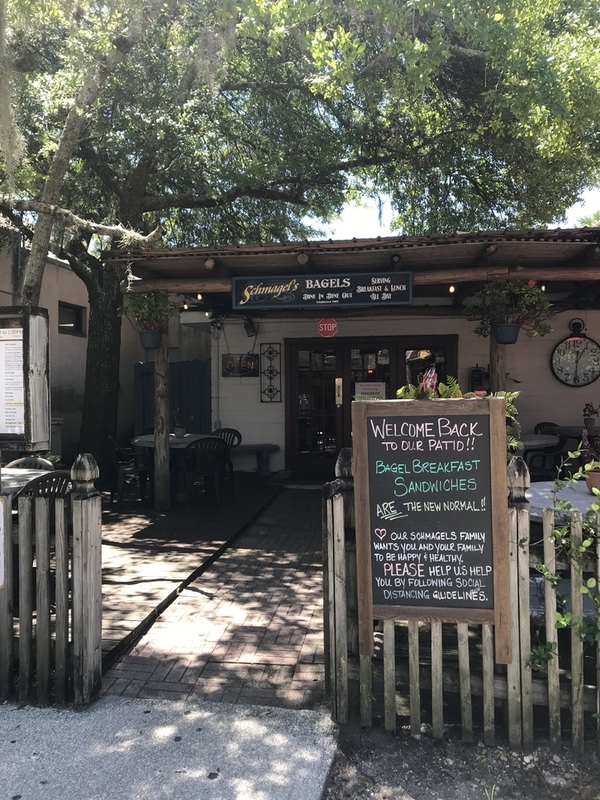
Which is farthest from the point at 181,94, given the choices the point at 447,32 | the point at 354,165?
the point at 447,32

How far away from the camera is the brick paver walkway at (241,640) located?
3148 millimetres

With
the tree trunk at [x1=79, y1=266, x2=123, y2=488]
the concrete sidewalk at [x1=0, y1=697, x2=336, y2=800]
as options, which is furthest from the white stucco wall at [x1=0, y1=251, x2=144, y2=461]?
the concrete sidewalk at [x1=0, y1=697, x2=336, y2=800]

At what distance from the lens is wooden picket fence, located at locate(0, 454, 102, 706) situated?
2943 mm

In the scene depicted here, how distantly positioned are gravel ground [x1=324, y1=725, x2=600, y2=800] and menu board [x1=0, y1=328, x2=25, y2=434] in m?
2.32

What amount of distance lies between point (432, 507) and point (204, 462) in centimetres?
502

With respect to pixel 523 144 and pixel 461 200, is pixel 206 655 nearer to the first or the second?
pixel 523 144

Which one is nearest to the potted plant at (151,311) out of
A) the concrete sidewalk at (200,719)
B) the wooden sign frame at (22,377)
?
the concrete sidewalk at (200,719)

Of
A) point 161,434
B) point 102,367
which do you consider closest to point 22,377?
point 161,434

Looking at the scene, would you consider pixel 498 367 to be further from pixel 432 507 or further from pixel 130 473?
pixel 130 473

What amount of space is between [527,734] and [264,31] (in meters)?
7.69

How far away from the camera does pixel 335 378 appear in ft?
32.4

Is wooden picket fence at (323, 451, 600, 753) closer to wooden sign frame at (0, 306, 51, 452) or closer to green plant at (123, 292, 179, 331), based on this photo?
wooden sign frame at (0, 306, 51, 452)

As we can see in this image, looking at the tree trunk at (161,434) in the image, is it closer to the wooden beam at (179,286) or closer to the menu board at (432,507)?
the wooden beam at (179,286)

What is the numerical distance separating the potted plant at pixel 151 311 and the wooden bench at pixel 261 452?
2.93m
